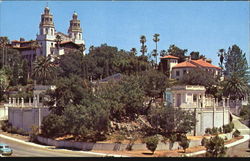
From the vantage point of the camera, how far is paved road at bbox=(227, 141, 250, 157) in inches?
1791

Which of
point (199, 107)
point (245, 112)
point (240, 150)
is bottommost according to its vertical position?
point (240, 150)

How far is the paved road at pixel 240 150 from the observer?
4549 cm

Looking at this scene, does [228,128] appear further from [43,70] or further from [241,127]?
[43,70]

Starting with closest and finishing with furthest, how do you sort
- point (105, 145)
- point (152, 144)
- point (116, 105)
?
point (152, 144)
point (105, 145)
point (116, 105)

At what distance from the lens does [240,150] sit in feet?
161

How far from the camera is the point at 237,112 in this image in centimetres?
7175

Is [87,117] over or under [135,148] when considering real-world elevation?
over

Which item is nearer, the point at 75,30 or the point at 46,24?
the point at 46,24

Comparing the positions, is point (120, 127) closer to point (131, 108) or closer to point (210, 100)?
point (131, 108)

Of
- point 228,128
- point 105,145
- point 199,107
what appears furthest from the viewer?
point 199,107

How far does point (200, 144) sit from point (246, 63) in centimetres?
5336

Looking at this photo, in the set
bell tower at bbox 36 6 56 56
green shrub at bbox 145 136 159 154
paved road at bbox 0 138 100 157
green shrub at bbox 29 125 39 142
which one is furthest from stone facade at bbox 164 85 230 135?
bell tower at bbox 36 6 56 56

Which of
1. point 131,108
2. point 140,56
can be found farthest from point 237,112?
point 140,56

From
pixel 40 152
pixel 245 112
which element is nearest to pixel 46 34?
pixel 245 112
